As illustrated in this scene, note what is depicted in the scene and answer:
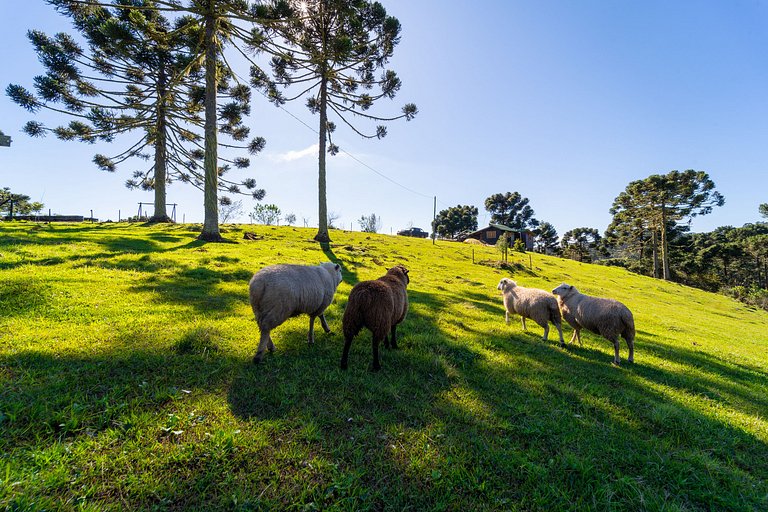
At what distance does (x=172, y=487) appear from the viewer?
2309 mm

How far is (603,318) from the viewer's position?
20.7 feet

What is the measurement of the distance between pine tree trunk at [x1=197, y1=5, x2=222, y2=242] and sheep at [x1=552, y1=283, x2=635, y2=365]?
15916mm

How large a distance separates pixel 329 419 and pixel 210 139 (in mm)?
17053

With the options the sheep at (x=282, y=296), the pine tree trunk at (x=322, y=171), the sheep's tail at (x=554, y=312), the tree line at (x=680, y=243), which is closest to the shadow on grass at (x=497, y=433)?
the sheep at (x=282, y=296)

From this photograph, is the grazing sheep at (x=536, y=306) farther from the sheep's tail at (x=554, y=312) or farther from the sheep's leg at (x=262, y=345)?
the sheep's leg at (x=262, y=345)

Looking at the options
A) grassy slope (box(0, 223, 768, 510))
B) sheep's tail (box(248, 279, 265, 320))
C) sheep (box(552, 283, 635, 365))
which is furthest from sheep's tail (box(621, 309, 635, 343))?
sheep's tail (box(248, 279, 265, 320))

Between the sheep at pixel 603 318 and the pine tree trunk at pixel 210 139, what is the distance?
1592 centimetres

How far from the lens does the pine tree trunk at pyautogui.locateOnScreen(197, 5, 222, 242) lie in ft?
50.5

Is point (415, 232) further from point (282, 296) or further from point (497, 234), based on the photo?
point (282, 296)

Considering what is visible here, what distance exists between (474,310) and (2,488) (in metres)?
9.24

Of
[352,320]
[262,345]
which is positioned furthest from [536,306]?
[262,345]

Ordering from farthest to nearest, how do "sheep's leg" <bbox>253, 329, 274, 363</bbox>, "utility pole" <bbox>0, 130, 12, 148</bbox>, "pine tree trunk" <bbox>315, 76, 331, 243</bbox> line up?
1. "pine tree trunk" <bbox>315, 76, 331, 243</bbox>
2. "utility pole" <bbox>0, 130, 12, 148</bbox>
3. "sheep's leg" <bbox>253, 329, 274, 363</bbox>

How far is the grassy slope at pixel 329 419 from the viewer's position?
246cm

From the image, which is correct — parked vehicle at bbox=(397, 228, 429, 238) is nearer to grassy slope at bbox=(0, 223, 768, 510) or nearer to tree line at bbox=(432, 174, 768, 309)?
tree line at bbox=(432, 174, 768, 309)
